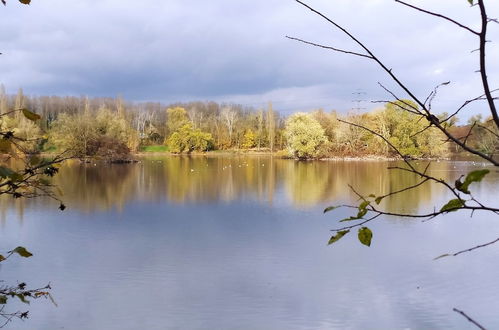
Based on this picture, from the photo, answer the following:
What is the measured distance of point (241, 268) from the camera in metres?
6.34

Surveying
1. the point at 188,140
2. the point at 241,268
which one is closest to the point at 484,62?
the point at 241,268

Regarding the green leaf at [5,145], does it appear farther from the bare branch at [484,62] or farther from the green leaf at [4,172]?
the bare branch at [484,62]

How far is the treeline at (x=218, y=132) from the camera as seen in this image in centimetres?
2742

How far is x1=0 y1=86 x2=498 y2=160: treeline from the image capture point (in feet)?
90.0

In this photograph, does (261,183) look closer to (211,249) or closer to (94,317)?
(211,249)

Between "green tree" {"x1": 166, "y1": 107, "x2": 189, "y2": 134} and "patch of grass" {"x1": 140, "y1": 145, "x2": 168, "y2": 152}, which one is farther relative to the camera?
"green tree" {"x1": 166, "y1": 107, "x2": 189, "y2": 134}

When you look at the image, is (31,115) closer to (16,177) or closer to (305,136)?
(16,177)

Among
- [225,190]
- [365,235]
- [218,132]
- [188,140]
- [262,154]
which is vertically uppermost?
[218,132]

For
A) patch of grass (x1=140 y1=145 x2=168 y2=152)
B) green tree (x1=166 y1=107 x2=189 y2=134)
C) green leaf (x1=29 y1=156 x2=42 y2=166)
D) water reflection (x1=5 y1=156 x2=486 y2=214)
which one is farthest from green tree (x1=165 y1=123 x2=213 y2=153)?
green leaf (x1=29 y1=156 x2=42 y2=166)

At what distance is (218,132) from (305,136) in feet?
50.6

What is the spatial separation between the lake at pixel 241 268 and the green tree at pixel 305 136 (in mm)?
21095

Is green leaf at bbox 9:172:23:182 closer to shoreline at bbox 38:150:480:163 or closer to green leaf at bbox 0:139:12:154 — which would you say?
green leaf at bbox 0:139:12:154

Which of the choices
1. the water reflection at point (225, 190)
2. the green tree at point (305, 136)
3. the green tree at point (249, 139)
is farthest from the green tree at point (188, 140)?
the water reflection at point (225, 190)

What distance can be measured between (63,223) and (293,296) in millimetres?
6099
